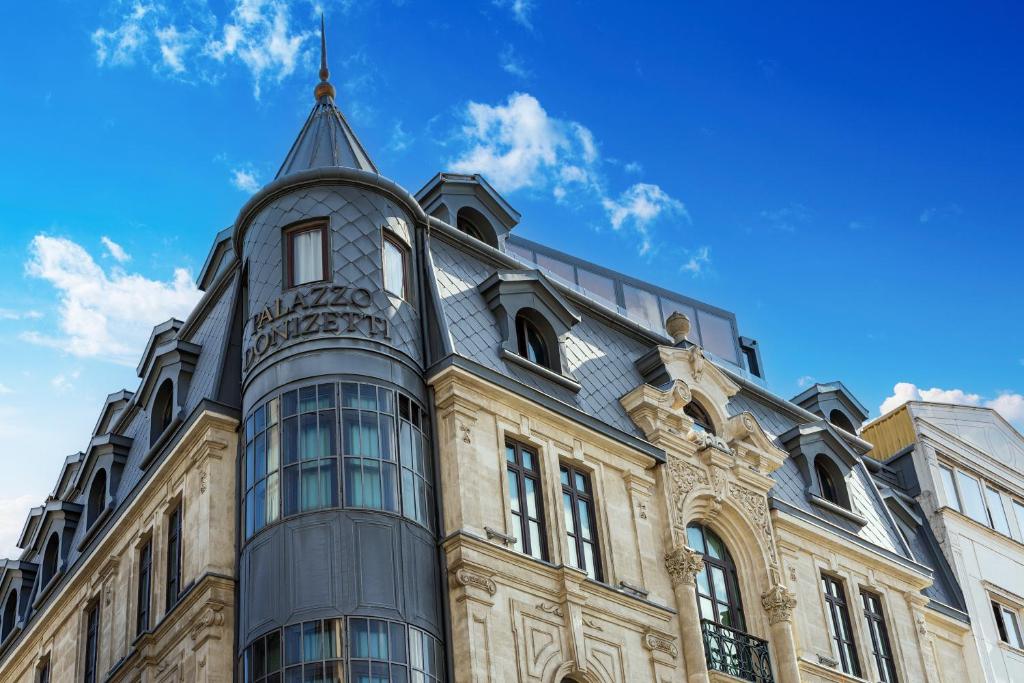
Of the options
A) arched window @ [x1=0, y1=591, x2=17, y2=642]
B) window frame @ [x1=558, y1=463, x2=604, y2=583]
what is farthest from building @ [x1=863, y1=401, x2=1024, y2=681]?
arched window @ [x1=0, y1=591, x2=17, y2=642]

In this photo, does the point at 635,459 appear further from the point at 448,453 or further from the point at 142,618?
the point at 142,618

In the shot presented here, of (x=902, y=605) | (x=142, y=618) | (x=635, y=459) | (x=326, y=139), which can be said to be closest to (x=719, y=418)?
(x=635, y=459)

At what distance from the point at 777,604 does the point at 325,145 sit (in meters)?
14.6

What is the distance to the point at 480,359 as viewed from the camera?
33.2m

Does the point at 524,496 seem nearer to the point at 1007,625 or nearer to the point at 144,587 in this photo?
the point at 144,587

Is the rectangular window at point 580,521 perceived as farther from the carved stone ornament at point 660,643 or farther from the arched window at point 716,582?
the arched window at point 716,582

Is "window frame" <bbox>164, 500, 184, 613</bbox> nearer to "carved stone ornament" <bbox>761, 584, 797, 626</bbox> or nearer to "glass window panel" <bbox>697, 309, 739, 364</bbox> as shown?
"carved stone ornament" <bbox>761, 584, 797, 626</bbox>

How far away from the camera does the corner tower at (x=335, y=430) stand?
28.1m

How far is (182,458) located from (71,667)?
6931mm

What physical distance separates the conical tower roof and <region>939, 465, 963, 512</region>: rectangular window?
20114 mm

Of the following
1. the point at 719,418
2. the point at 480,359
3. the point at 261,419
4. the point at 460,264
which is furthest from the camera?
the point at 719,418

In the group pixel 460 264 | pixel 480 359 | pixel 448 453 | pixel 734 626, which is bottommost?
pixel 734 626

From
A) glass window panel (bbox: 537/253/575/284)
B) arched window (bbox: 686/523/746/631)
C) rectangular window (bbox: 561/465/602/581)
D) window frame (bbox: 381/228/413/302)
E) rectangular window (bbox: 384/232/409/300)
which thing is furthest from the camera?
glass window panel (bbox: 537/253/575/284)

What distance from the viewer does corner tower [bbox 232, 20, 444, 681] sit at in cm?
2808
